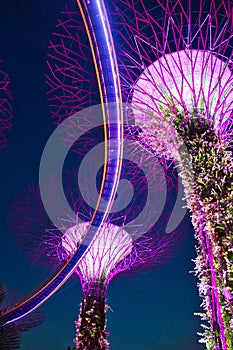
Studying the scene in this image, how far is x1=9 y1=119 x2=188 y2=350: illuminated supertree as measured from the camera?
487 inches

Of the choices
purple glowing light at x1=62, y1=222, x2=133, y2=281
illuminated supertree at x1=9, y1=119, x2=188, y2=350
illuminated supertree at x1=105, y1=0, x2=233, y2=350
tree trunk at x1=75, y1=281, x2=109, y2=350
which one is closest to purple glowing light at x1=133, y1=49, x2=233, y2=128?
illuminated supertree at x1=105, y1=0, x2=233, y2=350

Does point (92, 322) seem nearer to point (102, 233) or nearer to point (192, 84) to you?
point (102, 233)

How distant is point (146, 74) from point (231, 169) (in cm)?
299

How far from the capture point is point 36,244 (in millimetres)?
15492

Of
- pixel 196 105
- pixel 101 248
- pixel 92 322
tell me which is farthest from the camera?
pixel 101 248

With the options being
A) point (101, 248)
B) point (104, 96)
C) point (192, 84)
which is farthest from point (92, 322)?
point (192, 84)

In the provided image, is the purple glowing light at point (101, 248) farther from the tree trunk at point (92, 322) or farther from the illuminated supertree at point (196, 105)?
the illuminated supertree at point (196, 105)

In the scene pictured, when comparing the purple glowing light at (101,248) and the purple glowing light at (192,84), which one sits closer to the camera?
the purple glowing light at (192,84)

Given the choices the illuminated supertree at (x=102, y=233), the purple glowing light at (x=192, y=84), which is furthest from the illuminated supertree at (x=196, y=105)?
the illuminated supertree at (x=102, y=233)

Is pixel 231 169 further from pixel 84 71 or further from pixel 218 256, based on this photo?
pixel 84 71

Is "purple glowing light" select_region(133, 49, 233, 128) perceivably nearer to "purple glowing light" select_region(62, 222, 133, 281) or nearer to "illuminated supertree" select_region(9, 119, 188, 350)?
"illuminated supertree" select_region(9, 119, 188, 350)

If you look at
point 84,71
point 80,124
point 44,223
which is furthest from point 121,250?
point 84,71

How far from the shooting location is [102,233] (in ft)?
44.4

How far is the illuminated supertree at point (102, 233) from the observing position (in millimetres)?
12375
